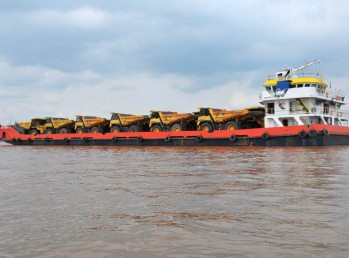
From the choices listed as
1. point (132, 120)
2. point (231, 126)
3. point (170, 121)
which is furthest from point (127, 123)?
point (231, 126)

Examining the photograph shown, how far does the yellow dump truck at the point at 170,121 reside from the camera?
28.5 metres

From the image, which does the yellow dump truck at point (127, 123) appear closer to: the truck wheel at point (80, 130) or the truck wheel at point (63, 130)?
the truck wheel at point (80, 130)

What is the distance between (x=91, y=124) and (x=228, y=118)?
14.5 meters

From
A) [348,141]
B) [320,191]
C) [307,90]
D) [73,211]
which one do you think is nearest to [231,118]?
[307,90]

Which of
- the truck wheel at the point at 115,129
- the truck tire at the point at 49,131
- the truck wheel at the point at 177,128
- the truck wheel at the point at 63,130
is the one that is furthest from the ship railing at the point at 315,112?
the truck tire at the point at 49,131

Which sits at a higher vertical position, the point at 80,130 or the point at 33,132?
the point at 80,130

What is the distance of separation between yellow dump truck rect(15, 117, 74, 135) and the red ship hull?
1690 mm

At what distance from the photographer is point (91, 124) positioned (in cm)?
3409

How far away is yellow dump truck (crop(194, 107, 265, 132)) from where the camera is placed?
25.3m

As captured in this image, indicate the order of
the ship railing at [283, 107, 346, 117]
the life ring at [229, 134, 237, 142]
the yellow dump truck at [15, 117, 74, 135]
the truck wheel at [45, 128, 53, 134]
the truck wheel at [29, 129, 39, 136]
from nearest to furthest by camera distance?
the ship railing at [283, 107, 346, 117]
the life ring at [229, 134, 237, 142]
the yellow dump truck at [15, 117, 74, 135]
the truck wheel at [45, 128, 53, 134]
the truck wheel at [29, 129, 39, 136]

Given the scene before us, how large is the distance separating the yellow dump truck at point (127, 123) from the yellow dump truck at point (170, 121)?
5.57 feet

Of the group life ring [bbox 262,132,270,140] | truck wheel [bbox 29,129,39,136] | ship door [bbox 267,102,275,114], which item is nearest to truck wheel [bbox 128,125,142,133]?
ship door [bbox 267,102,275,114]

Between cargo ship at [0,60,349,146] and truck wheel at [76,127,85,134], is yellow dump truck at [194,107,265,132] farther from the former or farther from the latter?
truck wheel at [76,127,85,134]

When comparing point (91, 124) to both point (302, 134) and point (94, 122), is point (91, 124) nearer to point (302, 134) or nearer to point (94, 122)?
point (94, 122)
